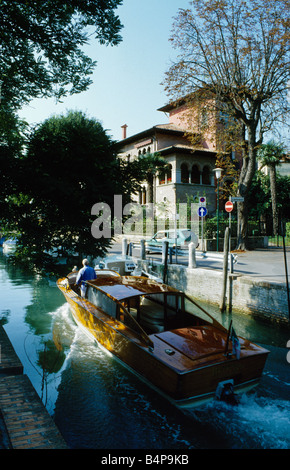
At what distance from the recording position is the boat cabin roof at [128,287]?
23.1 ft

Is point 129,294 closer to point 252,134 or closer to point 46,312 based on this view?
point 46,312

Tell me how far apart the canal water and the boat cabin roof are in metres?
1.53

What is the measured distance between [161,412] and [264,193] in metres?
29.5

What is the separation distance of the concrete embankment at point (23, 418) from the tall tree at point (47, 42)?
6346 millimetres

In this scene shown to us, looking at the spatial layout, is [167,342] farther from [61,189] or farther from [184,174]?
[184,174]

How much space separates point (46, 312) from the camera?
40.2ft

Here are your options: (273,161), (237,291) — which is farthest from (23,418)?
(273,161)

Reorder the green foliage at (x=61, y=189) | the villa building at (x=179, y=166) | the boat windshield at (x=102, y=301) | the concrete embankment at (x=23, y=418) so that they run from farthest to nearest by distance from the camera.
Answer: the villa building at (x=179, y=166) < the boat windshield at (x=102, y=301) < the green foliage at (x=61, y=189) < the concrete embankment at (x=23, y=418)

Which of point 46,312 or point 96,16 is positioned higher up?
point 96,16

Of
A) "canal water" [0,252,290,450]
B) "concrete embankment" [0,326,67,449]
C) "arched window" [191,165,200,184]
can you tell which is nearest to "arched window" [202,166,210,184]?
"arched window" [191,165,200,184]

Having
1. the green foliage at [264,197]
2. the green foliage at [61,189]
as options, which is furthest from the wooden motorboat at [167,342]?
the green foliage at [264,197]

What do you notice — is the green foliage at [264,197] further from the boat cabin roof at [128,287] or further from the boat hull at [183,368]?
the boat hull at [183,368]

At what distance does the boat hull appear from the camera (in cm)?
508
